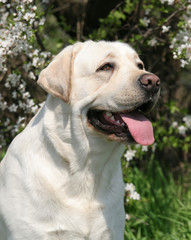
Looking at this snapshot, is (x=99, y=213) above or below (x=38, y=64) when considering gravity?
below

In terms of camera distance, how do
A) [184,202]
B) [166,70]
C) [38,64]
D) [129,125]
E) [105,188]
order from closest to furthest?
[129,125] → [105,188] → [38,64] → [184,202] → [166,70]

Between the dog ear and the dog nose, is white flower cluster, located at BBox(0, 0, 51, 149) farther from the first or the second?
the dog nose

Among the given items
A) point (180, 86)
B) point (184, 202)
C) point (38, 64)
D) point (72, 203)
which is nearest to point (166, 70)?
point (180, 86)

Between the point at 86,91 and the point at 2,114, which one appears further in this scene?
the point at 2,114

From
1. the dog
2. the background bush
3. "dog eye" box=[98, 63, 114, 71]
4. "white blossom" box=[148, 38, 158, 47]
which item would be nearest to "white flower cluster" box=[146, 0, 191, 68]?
the background bush

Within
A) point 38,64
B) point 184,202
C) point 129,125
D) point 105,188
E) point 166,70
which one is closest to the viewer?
point 129,125

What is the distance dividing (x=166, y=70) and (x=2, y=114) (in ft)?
7.66

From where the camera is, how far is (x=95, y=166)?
3.17m

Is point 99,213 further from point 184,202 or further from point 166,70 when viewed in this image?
point 166,70

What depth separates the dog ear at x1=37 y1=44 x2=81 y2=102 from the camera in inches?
117

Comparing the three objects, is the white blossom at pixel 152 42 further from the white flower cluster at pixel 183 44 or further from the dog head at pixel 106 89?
the dog head at pixel 106 89

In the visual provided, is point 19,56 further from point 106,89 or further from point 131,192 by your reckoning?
point 106,89

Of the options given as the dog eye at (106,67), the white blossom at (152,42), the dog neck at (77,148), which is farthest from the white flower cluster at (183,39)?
the dog neck at (77,148)

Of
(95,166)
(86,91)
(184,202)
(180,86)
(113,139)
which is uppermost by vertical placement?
(86,91)
